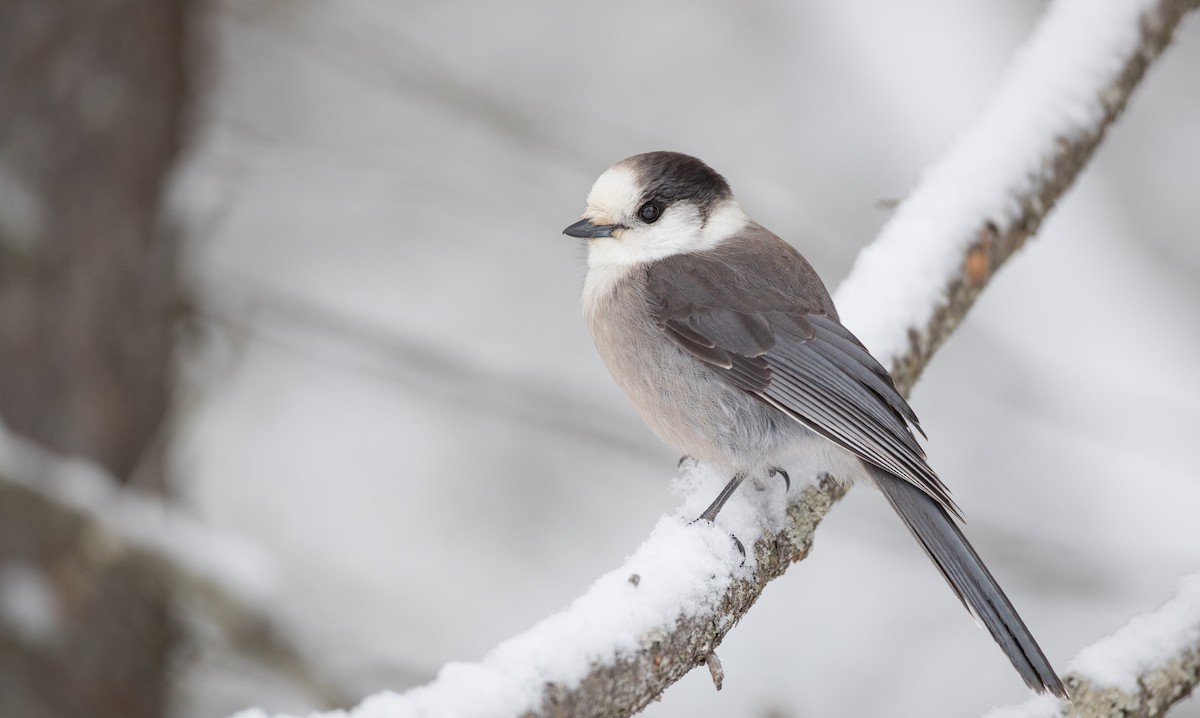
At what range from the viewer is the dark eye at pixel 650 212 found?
3.25 metres

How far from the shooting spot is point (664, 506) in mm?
7012

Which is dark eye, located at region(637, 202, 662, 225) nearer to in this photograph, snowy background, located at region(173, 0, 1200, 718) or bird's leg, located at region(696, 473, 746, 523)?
bird's leg, located at region(696, 473, 746, 523)

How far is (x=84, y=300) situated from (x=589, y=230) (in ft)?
6.26

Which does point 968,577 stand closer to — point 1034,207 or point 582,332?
point 1034,207

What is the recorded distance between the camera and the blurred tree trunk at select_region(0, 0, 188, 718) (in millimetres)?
3770

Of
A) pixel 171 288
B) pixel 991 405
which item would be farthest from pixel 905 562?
pixel 171 288

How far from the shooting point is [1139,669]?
7.38 ft

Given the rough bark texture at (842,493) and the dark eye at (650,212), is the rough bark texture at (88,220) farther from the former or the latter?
the rough bark texture at (842,493)

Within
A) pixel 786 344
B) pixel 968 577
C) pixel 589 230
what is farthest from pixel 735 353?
pixel 968 577

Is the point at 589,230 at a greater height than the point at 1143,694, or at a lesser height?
greater

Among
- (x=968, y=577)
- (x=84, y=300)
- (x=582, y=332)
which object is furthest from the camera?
(x=582, y=332)

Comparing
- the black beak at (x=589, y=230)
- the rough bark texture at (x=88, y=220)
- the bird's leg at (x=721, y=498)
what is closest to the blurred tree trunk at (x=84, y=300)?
the rough bark texture at (x=88, y=220)

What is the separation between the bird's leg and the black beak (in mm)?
799

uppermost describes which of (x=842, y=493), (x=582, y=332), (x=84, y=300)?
(x=582, y=332)
